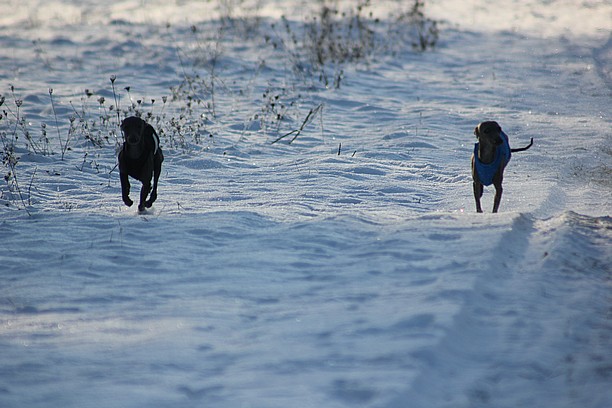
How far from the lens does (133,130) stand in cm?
563

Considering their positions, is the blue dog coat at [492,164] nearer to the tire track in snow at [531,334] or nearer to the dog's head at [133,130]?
the tire track in snow at [531,334]

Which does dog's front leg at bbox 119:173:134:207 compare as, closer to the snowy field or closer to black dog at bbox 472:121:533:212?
the snowy field

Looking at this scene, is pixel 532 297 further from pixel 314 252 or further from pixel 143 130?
pixel 143 130

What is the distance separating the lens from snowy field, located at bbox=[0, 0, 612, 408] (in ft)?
11.0

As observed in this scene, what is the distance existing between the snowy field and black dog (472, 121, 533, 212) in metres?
0.47

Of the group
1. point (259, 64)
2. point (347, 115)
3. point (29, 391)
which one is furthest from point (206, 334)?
point (259, 64)

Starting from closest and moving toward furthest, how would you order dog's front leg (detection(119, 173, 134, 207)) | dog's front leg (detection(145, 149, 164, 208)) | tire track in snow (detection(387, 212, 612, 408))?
1. tire track in snow (detection(387, 212, 612, 408))
2. dog's front leg (detection(119, 173, 134, 207))
3. dog's front leg (detection(145, 149, 164, 208))

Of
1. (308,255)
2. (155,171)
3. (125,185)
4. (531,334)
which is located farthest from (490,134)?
(125,185)

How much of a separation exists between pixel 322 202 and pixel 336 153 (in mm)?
2270

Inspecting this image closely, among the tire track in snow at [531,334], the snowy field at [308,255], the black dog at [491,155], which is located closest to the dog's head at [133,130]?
the snowy field at [308,255]

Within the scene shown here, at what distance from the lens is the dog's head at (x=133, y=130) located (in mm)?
5602

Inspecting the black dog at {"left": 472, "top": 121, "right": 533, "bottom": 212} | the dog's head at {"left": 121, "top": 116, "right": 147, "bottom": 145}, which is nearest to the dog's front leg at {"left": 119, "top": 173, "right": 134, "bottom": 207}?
the dog's head at {"left": 121, "top": 116, "right": 147, "bottom": 145}

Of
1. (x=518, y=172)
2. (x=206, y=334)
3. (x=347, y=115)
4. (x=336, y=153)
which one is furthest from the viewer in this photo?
(x=347, y=115)

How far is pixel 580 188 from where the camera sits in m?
7.16
